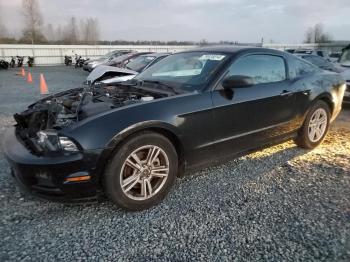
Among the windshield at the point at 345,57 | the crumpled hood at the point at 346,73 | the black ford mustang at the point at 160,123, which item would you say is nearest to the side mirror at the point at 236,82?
the black ford mustang at the point at 160,123

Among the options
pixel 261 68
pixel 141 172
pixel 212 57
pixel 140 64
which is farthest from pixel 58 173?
pixel 140 64

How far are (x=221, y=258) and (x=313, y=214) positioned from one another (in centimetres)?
114

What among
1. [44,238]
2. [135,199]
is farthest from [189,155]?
[44,238]

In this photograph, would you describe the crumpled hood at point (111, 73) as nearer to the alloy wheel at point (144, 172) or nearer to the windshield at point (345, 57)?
the windshield at point (345, 57)

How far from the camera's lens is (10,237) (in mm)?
2730

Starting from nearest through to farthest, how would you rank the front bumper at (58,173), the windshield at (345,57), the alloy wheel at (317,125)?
the front bumper at (58,173)
the alloy wheel at (317,125)
the windshield at (345,57)

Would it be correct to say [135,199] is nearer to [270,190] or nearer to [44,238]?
[44,238]

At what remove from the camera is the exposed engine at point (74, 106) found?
10.0 feet

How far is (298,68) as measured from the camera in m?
4.64

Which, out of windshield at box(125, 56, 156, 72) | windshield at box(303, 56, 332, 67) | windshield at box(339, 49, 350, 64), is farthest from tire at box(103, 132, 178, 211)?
windshield at box(303, 56, 332, 67)

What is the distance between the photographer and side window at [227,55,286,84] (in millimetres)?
3885

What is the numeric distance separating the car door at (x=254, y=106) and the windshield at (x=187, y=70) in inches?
7.2

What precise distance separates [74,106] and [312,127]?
3408 millimetres

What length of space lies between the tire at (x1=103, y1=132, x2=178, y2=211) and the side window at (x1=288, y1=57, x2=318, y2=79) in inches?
89.4
